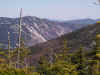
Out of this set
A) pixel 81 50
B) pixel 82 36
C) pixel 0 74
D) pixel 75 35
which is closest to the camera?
pixel 0 74

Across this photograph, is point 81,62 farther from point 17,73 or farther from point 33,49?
point 33,49

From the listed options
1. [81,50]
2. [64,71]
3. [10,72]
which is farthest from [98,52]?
[81,50]

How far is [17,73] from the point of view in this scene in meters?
8.00

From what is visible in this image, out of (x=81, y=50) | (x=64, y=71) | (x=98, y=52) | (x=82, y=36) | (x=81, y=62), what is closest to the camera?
(x=98, y=52)

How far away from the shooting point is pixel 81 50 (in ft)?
63.2

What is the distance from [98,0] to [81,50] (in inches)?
642

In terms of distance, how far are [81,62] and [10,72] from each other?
47.1ft

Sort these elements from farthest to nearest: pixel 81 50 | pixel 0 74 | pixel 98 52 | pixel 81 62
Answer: pixel 81 62
pixel 81 50
pixel 0 74
pixel 98 52

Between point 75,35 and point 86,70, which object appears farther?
point 75,35

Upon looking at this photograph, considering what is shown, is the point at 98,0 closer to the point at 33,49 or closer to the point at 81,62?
the point at 81,62

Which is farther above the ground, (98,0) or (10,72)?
(98,0)

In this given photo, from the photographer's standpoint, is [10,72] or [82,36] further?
[82,36]

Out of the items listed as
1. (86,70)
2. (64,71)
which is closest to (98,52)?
(64,71)

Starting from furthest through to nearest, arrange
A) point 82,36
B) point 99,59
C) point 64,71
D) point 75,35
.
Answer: point 75,35
point 82,36
point 64,71
point 99,59
